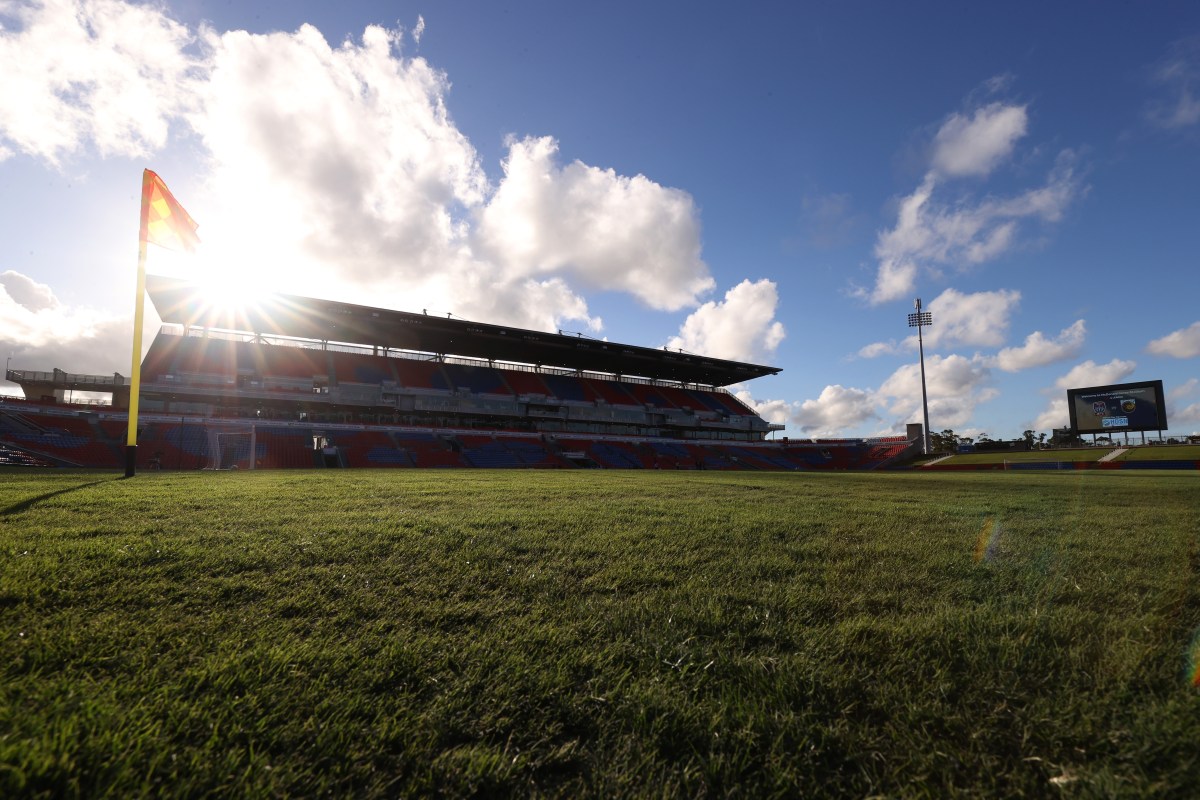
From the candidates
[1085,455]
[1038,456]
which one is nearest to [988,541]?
[1038,456]

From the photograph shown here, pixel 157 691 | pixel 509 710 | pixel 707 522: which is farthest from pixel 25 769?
pixel 707 522

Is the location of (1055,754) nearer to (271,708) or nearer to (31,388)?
(271,708)

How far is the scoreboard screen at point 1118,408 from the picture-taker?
38625 mm

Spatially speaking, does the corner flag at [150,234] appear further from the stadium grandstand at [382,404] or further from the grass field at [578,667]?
the stadium grandstand at [382,404]

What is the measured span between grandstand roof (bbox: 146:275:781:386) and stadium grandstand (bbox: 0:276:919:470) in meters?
0.15

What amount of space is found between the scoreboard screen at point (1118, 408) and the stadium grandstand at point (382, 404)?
13.8m

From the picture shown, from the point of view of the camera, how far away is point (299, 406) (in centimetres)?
3584

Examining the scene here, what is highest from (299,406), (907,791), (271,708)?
(299,406)

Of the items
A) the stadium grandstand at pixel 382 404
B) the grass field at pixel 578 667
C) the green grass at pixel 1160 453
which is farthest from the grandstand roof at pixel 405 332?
the grass field at pixel 578 667

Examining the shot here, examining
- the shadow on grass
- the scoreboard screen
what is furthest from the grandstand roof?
the shadow on grass

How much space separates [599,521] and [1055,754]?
12.5 feet

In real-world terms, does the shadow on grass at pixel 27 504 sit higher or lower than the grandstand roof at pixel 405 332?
lower

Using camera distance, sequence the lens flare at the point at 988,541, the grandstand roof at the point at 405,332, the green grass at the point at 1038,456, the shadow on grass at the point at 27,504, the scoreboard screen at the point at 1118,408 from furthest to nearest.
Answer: the scoreboard screen at the point at 1118,408, the green grass at the point at 1038,456, the grandstand roof at the point at 405,332, the shadow on grass at the point at 27,504, the lens flare at the point at 988,541

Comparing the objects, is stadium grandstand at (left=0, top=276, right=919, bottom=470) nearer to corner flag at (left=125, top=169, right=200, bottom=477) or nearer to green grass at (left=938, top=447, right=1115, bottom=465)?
green grass at (left=938, top=447, right=1115, bottom=465)
